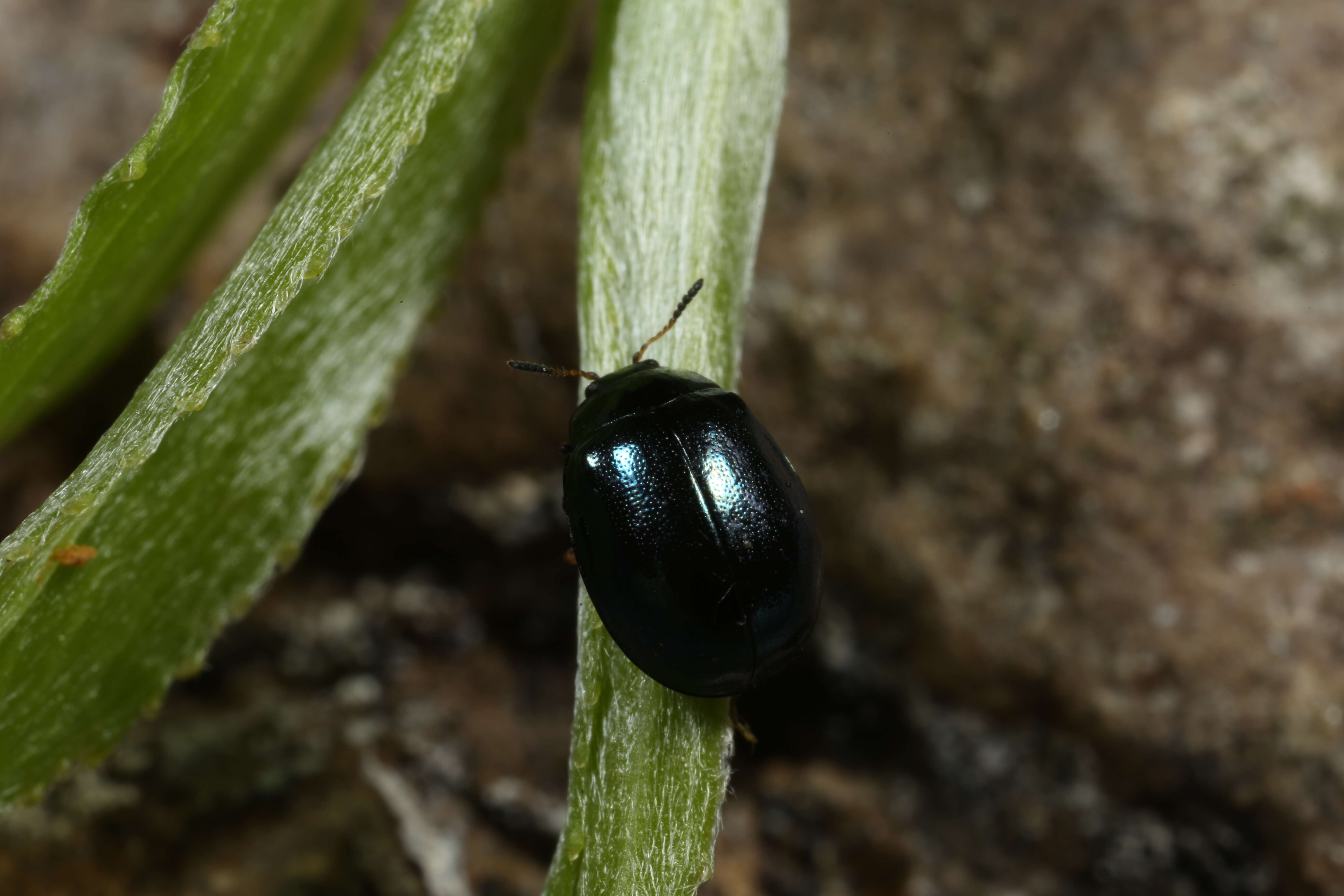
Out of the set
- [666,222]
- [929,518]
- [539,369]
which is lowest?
[929,518]

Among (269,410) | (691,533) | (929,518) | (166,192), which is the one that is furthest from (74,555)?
(929,518)

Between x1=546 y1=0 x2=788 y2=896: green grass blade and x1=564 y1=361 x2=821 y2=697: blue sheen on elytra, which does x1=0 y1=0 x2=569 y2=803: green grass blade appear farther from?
x1=564 y1=361 x2=821 y2=697: blue sheen on elytra

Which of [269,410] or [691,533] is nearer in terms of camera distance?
[691,533]

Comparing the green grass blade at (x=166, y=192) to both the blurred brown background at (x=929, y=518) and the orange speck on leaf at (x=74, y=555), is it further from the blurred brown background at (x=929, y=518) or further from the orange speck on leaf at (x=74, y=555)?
the blurred brown background at (x=929, y=518)

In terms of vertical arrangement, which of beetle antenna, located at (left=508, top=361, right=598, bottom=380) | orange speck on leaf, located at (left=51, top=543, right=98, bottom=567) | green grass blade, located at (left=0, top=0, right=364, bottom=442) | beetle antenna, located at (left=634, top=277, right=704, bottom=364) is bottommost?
beetle antenna, located at (left=508, top=361, right=598, bottom=380)

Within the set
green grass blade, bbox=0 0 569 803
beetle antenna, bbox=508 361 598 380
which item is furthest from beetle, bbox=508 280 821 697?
green grass blade, bbox=0 0 569 803

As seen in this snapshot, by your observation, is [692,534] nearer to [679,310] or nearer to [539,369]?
[679,310]
